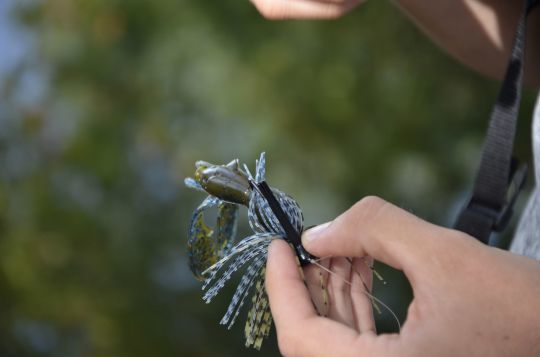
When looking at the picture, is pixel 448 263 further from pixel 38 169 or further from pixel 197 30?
pixel 38 169

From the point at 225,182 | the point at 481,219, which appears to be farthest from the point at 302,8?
the point at 481,219

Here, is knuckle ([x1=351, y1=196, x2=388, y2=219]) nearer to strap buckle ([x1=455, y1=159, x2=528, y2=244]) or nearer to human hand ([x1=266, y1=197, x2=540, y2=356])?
human hand ([x1=266, y1=197, x2=540, y2=356])

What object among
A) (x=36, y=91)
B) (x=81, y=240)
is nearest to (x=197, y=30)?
(x=36, y=91)

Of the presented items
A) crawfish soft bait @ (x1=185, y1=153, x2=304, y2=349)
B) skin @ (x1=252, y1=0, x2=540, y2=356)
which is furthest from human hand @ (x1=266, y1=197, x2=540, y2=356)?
crawfish soft bait @ (x1=185, y1=153, x2=304, y2=349)

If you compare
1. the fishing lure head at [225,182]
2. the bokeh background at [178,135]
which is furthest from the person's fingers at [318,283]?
the bokeh background at [178,135]

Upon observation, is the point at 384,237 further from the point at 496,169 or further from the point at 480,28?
the point at 480,28

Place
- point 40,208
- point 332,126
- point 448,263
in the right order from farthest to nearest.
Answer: point 40,208 < point 332,126 < point 448,263

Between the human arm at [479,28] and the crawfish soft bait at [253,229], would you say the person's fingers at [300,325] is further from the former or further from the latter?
the human arm at [479,28]
